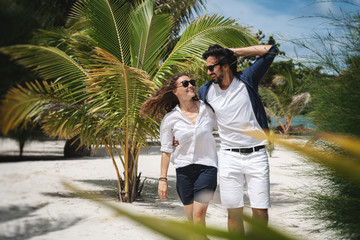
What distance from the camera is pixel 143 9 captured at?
6.79 metres

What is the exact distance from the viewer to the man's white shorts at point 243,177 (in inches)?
119

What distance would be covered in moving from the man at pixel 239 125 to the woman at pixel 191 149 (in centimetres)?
23

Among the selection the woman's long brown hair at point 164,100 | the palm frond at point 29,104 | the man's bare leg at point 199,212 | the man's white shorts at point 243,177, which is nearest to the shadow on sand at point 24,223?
the palm frond at point 29,104

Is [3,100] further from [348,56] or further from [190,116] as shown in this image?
[348,56]

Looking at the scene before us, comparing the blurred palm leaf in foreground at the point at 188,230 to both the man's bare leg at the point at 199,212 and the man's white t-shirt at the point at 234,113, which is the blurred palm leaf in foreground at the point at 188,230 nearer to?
the man's white t-shirt at the point at 234,113

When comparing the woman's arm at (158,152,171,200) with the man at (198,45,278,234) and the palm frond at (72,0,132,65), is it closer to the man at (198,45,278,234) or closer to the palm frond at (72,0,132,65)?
the man at (198,45,278,234)

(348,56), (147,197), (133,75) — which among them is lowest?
(147,197)

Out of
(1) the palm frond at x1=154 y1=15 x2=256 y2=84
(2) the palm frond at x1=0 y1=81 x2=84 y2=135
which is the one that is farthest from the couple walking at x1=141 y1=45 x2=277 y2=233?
(1) the palm frond at x1=154 y1=15 x2=256 y2=84

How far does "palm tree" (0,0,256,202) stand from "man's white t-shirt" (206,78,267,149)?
225 cm

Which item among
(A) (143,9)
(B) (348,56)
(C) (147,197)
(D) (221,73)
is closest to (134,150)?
(C) (147,197)

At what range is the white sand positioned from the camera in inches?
145

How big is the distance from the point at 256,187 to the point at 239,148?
365 mm

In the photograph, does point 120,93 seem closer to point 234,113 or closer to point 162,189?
point 162,189

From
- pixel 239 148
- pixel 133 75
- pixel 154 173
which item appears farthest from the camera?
pixel 154 173
